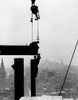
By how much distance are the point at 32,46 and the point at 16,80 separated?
1.34 meters

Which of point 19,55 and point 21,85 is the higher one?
point 19,55

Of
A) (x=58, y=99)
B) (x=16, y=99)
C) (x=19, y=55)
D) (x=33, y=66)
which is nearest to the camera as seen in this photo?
(x=58, y=99)

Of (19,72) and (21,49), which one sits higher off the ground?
(21,49)

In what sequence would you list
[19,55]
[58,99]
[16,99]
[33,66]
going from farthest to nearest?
[19,55]
[33,66]
[16,99]
[58,99]

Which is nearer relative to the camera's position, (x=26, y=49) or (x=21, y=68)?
(x=21, y=68)

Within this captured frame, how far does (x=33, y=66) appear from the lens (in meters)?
8.45

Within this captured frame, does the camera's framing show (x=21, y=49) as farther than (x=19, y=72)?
Yes

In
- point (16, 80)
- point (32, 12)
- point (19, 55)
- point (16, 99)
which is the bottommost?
point (16, 99)

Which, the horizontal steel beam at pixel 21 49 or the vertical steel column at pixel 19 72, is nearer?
the vertical steel column at pixel 19 72

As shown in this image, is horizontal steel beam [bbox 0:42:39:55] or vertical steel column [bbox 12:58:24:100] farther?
horizontal steel beam [bbox 0:42:39:55]

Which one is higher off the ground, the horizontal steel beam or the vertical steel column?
the horizontal steel beam

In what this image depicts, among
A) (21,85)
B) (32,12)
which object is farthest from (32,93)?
(32,12)

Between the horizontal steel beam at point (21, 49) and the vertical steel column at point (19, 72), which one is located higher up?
the horizontal steel beam at point (21, 49)

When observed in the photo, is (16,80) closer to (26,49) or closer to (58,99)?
(26,49)
